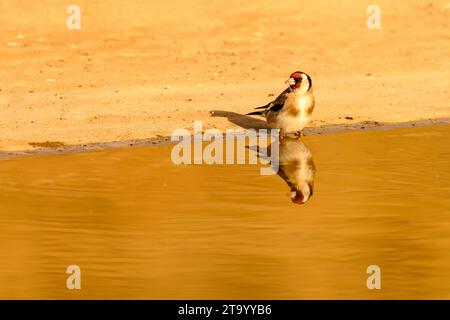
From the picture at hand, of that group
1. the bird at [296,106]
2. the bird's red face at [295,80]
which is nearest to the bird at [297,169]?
the bird at [296,106]

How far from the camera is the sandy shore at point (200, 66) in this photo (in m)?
14.4

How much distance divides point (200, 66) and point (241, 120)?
3487 millimetres

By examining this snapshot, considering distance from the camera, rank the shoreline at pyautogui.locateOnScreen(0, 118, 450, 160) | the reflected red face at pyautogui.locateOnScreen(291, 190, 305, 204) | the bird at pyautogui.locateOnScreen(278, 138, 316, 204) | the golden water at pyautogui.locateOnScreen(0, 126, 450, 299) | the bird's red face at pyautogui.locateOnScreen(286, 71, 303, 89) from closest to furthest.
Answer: the golden water at pyautogui.locateOnScreen(0, 126, 450, 299)
the reflected red face at pyautogui.locateOnScreen(291, 190, 305, 204)
the bird at pyautogui.locateOnScreen(278, 138, 316, 204)
the shoreline at pyautogui.locateOnScreen(0, 118, 450, 160)
the bird's red face at pyautogui.locateOnScreen(286, 71, 303, 89)

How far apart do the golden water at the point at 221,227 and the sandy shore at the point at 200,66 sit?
1720 millimetres

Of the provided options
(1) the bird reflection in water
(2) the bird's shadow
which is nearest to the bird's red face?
(1) the bird reflection in water

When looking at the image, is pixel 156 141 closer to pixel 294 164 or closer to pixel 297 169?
pixel 294 164

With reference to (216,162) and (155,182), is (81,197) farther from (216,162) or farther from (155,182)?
(216,162)

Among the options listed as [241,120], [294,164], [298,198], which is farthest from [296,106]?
[298,198]

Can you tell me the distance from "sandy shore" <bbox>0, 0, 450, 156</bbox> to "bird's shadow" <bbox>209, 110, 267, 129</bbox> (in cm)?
4

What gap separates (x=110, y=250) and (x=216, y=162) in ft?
11.5

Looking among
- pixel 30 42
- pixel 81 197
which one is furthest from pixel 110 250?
pixel 30 42

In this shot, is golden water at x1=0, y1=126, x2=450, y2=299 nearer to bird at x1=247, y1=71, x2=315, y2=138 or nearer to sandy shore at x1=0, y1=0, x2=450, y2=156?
bird at x1=247, y1=71, x2=315, y2=138

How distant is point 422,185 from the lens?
10906mm

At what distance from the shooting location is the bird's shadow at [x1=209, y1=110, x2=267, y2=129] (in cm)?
A: 1438
